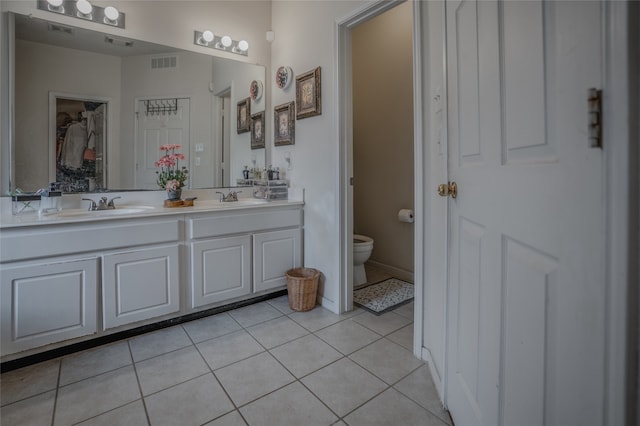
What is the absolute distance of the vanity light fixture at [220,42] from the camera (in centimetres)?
261

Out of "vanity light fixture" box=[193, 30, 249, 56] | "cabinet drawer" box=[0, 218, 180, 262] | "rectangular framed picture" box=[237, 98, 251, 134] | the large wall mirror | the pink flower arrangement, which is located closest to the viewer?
"cabinet drawer" box=[0, 218, 180, 262]

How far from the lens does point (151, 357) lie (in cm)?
177

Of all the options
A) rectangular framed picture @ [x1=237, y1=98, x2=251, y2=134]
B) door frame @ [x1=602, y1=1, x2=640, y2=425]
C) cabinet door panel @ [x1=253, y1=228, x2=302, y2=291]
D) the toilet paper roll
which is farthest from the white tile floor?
rectangular framed picture @ [x1=237, y1=98, x2=251, y2=134]

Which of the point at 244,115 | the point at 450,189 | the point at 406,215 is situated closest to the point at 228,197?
the point at 244,115

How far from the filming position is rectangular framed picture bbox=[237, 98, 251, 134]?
9.57 feet

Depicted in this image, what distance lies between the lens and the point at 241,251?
93.4 inches

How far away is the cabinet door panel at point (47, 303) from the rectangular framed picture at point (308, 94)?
1784 millimetres

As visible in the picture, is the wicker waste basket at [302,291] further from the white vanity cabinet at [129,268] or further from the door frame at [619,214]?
the door frame at [619,214]

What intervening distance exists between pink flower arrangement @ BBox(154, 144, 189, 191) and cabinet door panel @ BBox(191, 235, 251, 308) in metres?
0.58

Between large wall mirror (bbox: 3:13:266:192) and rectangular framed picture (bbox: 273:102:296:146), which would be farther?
Result: rectangular framed picture (bbox: 273:102:296:146)

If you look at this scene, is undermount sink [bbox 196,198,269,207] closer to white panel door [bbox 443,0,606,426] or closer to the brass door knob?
the brass door knob

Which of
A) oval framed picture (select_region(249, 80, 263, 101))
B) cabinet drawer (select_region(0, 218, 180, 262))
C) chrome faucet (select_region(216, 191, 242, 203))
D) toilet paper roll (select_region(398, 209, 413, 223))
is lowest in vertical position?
cabinet drawer (select_region(0, 218, 180, 262))

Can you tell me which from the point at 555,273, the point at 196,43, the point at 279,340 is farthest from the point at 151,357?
the point at 196,43

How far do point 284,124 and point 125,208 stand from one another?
4.70 feet
